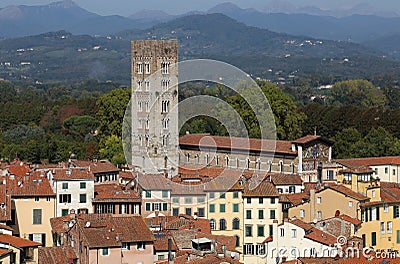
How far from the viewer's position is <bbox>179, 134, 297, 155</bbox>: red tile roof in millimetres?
50812

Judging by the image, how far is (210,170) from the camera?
44.1 m

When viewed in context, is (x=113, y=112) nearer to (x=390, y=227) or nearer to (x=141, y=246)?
(x=390, y=227)

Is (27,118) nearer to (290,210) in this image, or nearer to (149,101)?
(149,101)

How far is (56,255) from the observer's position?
2853cm

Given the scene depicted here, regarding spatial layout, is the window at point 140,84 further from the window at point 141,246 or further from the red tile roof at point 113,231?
the window at point 141,246

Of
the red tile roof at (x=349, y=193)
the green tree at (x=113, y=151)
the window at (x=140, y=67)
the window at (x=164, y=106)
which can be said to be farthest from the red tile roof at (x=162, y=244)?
the window at (x=140, y=67)

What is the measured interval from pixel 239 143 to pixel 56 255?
2699 cm

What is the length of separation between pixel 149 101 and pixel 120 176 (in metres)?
15.8

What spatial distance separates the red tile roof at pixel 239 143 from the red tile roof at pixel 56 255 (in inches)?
866

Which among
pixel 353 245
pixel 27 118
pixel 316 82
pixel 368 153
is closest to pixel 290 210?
pixel 353 245

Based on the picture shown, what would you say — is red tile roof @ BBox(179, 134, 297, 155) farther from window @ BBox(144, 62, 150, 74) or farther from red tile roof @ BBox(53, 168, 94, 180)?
red tile roof @ BBox(53, 168, 94, 180)

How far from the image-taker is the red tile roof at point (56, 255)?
2788 centimetres

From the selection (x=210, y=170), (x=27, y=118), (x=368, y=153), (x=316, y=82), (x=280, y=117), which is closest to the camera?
(x=210, y=170)

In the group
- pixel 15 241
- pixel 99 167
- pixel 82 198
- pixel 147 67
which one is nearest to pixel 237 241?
pixel 82 198
